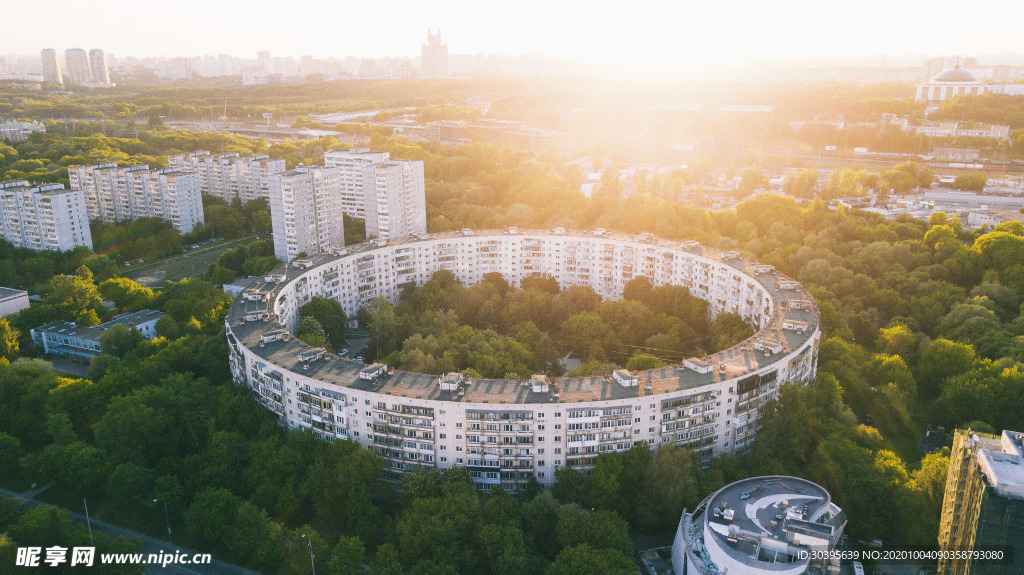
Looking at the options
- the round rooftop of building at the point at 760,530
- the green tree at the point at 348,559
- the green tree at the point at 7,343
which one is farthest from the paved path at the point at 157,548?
the round rooftop of building at the point at 760,530

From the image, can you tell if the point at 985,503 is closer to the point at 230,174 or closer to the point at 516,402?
the point at 516,402

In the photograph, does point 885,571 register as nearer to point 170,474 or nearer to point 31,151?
point 170,474

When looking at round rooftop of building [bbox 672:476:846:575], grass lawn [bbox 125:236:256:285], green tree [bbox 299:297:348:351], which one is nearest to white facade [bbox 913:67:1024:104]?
green tree [bbox 299:297:348:351]

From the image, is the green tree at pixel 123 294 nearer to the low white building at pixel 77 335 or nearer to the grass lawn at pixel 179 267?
the low white building at pixel 77 335

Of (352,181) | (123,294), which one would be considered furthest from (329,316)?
(352,181)

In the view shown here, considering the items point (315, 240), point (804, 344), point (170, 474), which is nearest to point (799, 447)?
point (804, 344)

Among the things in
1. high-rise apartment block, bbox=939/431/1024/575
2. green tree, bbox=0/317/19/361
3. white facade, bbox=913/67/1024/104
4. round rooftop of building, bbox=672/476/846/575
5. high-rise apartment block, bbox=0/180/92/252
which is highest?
white facade, bbox=913/67/1024/104

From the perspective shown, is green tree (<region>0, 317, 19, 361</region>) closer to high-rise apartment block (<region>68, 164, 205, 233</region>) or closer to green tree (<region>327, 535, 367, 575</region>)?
high-rise apartment block (<region>68, 164, 205, 233</region>)
